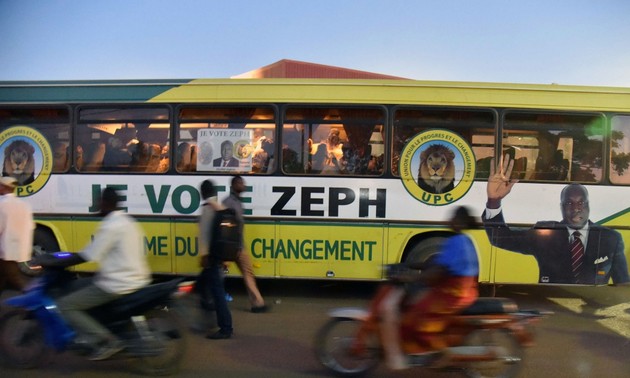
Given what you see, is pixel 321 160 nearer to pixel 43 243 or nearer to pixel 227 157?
pixel 227 157

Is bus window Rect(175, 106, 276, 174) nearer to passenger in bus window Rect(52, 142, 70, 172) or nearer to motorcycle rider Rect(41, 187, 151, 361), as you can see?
passenger in bus window Rect(52, 142, 70, 172)

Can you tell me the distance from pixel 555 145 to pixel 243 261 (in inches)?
177

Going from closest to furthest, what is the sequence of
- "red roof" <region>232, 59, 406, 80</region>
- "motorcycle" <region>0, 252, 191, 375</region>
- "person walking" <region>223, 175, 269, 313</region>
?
A: "motorcycle" <region>0, 252, 191, 375</region> < "person walking" <region>223, 175, 269, 313</region> < "red roof" <region>232, 59, 406, 80</region>

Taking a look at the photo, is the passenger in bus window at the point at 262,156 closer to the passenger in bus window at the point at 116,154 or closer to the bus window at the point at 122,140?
the bus window at the point at 122,140

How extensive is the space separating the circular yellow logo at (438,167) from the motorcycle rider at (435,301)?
8.60 feet

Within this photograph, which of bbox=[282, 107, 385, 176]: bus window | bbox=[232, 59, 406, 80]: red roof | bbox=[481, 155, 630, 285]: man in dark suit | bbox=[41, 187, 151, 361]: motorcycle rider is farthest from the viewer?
bbox=[232, 59, 406, 80]: red roof

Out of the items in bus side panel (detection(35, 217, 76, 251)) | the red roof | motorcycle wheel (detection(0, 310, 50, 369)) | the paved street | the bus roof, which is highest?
the red roof

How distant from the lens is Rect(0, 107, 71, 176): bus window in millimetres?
6793

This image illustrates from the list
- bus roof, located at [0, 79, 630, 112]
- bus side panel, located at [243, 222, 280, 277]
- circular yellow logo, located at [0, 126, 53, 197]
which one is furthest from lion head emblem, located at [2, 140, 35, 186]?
bus side panel, located at [243, 222, 280, 277]

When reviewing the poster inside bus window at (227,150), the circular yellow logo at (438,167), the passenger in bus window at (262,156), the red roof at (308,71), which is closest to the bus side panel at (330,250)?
the circular yellow logo at (438,167)

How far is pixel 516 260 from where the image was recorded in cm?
633

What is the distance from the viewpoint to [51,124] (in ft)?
22.4

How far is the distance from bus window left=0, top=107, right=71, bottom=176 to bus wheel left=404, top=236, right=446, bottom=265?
5129 millimetres

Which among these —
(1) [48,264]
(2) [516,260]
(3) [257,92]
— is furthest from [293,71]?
(1) [48,264]
